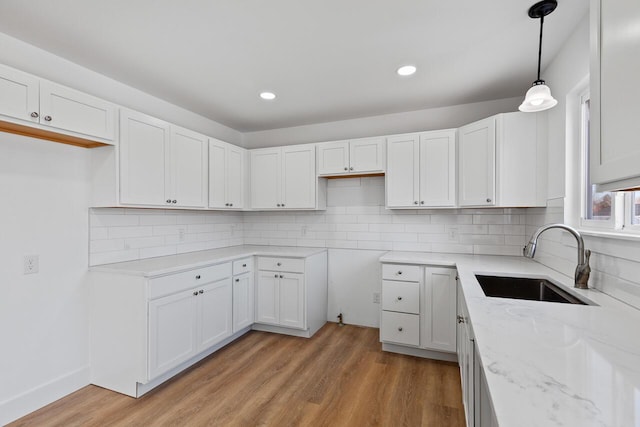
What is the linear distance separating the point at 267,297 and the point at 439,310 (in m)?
1.81

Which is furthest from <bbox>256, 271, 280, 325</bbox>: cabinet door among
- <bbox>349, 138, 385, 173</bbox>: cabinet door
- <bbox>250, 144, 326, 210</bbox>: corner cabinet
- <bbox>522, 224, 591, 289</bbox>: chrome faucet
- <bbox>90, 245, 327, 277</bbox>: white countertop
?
<bbox>522, 224, 591, 289</bbox>: chrome faucet

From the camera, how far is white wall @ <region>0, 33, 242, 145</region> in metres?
2.08

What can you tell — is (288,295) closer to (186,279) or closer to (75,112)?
(186,279)

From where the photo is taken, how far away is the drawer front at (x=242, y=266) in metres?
3.27

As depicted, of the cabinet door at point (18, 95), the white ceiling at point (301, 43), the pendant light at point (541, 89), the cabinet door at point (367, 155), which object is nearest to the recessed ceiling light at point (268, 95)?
the white ceiling at point (301, 43)

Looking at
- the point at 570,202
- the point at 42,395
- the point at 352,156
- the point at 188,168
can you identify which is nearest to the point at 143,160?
the point at 188,168

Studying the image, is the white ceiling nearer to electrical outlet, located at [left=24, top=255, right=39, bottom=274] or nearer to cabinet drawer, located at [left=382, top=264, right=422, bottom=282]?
electrical outlet, located at [left=24, top=255, right=39, bottom=274]

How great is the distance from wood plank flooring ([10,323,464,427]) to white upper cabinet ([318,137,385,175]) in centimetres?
187

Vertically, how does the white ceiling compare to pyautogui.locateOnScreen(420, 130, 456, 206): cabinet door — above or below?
above

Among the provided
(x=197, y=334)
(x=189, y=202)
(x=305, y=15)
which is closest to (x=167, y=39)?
(x=305, y=15)

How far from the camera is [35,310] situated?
220 centimetres

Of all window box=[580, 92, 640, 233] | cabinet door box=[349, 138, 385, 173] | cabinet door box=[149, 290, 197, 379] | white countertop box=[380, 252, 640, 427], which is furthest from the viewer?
cabinet door box=[349, 138, 385, 173]

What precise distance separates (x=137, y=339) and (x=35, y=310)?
0.70 meters

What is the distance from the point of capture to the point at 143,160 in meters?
2.62
